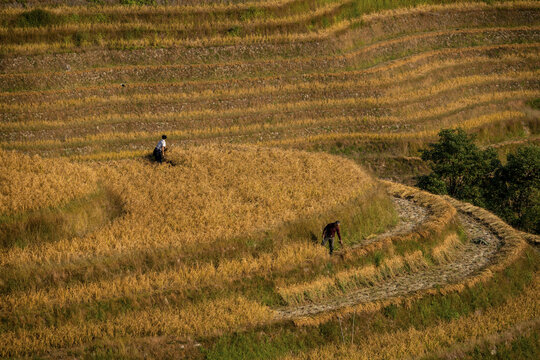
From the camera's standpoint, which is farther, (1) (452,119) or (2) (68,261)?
(1) (452,119)

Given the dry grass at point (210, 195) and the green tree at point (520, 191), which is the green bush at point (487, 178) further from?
the dry grass at point (210, 195)

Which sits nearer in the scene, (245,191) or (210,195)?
(210,195)

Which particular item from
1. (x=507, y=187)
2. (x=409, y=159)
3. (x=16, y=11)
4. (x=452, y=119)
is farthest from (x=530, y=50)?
(x=16, y=11)

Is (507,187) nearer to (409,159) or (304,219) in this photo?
(409,159)

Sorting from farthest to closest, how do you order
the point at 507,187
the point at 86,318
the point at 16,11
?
the point at 16,11 → the point at 507,187 → the point at 86,318

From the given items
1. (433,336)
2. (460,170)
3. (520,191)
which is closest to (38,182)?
(433,336)

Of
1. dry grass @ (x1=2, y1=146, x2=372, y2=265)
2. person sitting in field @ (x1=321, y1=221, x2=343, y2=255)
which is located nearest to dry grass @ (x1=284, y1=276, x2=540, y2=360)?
person sitting in field @ (x1=321, y1=221, x2=343, y2=255)

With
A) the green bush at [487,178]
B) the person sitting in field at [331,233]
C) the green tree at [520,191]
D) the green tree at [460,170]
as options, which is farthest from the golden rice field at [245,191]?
the green tree at [520,191]

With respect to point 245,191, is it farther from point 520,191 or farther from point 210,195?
point 520,191
